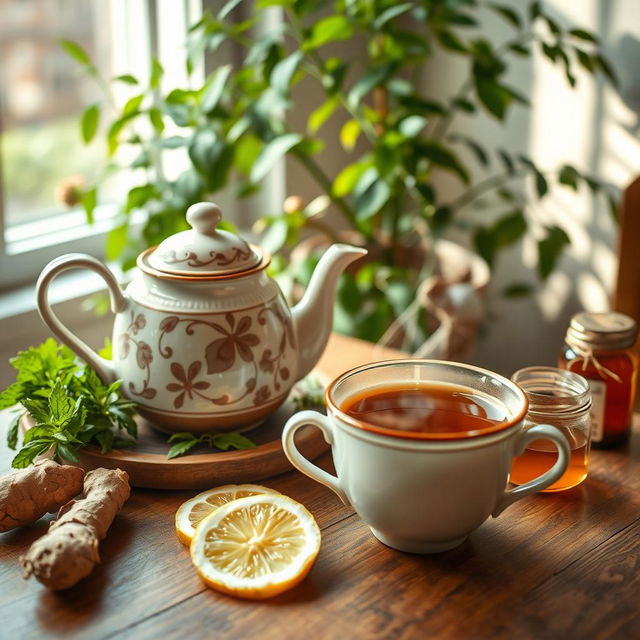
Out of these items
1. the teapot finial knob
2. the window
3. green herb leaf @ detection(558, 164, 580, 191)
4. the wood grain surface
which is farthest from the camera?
the window

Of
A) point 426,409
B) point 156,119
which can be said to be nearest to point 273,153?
point 156,119

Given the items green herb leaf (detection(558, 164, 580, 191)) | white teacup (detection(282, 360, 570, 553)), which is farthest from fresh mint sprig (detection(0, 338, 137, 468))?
green herb leaf (detection(558, 164, 580, 191))

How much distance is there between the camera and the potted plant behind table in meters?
1.35

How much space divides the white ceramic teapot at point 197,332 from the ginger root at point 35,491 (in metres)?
0.11

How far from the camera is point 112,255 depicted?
1460mm

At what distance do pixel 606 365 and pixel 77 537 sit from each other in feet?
1.88

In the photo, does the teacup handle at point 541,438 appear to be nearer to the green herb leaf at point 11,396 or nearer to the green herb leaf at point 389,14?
the green herb leaf at point 11,396

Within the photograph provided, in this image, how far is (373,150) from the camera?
1.62 m

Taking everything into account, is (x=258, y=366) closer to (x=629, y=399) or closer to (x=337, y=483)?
(x=337, y=483)

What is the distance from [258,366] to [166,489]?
150 millimetres

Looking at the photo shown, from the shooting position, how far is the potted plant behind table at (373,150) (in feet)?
4.43

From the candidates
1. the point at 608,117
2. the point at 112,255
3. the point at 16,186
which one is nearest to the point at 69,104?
the point at 16,186

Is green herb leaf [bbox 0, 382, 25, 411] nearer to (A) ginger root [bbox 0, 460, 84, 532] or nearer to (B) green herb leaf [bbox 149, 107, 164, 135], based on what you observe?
(A) ginger root [bbox 0, 460, 84, 532]

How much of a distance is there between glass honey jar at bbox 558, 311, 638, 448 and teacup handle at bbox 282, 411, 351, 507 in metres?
0.34
